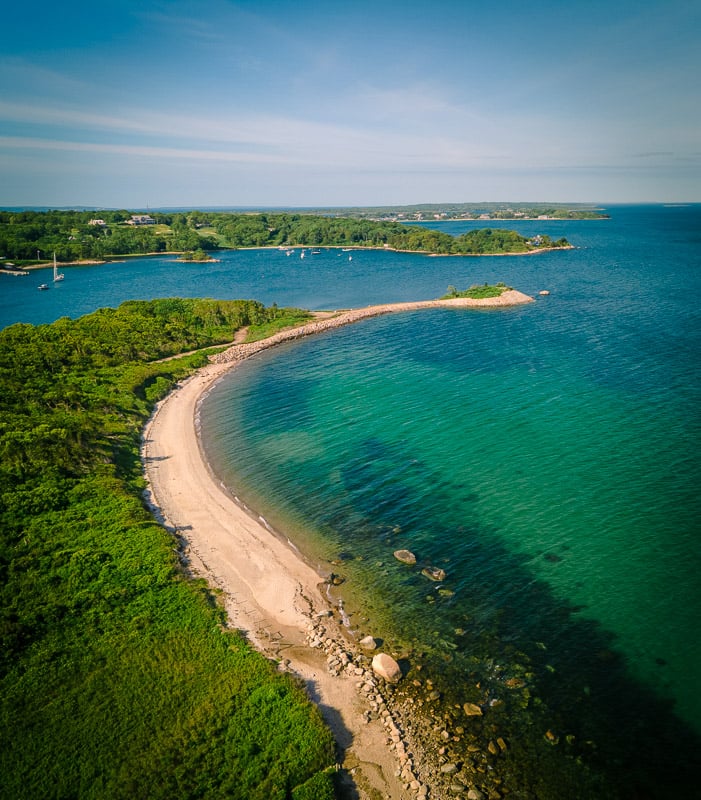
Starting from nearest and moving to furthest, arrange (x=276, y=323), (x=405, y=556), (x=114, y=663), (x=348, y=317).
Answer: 1. (x=114, y=663)
2. (x=405, y=556)
3. (x=276, y=323)
4. (x=348, y=317)

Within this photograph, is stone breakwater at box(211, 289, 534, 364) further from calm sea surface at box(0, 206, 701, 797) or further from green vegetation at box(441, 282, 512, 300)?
calm sea surface at box(0, 206, 701, 797)

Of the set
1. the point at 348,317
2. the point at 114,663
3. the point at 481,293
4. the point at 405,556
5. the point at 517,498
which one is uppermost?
the point at 481,293

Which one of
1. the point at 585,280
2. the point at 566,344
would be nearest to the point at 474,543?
the point at 566,344

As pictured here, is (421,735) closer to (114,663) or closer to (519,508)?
(114,663)

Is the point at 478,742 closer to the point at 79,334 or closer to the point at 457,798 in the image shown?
the point at 457,798

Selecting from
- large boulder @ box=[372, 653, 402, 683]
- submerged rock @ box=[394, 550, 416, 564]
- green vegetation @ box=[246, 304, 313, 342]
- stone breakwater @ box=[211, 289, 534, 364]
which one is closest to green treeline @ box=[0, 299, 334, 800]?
large boulder @ box=[372, 653, 402, 683]

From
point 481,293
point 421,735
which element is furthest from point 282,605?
point 481,293

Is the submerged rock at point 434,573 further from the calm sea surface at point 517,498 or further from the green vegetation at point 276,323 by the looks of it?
the green vegetation at point 276,323
